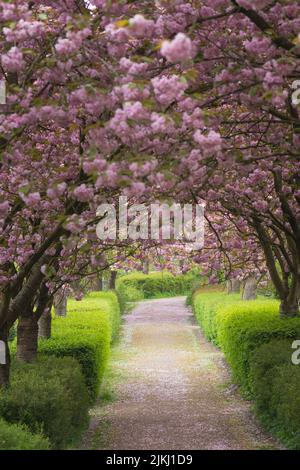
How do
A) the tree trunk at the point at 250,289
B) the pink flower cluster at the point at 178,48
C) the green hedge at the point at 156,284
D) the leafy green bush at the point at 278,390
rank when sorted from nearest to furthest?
the pink flower cluster at the point at 178,48 → the leafy green bush at the point at 278,390 → the tree trunk at the point at 250,289 → the green hedge at the point at 156,284

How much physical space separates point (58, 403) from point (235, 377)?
7500mm

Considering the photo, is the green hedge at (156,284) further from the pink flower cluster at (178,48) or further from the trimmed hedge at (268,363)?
the pink flower cluster at (178,48)

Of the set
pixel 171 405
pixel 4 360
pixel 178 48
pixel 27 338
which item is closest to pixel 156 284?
pixel 171 405

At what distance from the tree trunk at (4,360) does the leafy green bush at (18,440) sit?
2362 mm

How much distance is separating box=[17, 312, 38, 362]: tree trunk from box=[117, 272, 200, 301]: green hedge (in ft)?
113

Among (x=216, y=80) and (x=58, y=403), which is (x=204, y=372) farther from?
(x=216, y=80)

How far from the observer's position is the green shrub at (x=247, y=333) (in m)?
11.9

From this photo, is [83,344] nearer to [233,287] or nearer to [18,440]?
[18,440]

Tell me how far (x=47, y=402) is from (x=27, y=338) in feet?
14.0

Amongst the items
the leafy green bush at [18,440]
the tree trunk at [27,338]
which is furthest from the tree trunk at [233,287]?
the leafy green bush at [18,440]
